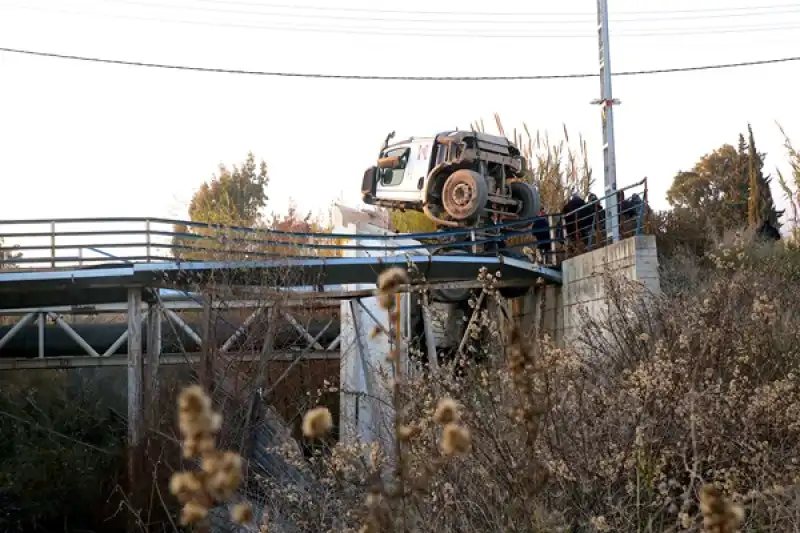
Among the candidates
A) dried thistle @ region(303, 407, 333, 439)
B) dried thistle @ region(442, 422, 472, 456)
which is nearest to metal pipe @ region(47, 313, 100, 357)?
dried thistle @ region(303, 407, 333, 439)

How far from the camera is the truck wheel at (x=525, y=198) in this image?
70.3 feet

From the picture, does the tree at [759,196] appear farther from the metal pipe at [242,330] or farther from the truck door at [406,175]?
the metal pipe at [242,330]

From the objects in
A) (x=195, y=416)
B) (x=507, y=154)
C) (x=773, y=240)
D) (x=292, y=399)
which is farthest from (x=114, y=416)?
(x=195, y=416)

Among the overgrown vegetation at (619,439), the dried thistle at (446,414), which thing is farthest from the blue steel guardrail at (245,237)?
the dried thistle at (446,414)

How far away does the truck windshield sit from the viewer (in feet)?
72.0

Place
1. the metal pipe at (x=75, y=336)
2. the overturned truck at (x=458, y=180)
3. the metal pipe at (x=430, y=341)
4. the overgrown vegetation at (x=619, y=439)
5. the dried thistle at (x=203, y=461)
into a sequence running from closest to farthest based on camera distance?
1. the dried thistle at (x=203, y=461)
2. the overgrown vegetation at (x=619, y=439)
3. the metal pipe at (x=430, y=341)
4. the overturned truck at (x=458, y=180)
5. the metal pipe at (x=75, y=336)

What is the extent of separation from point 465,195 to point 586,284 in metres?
3.44

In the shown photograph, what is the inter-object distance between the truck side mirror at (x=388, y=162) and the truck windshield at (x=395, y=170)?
45 mm

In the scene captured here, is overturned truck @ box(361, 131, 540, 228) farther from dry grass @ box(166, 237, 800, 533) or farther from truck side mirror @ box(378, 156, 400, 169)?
dry grass @ box(166, 237, 800, 533)

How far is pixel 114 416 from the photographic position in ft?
77.6

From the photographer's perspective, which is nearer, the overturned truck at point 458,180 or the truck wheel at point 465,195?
the truck wheel at point 465,195

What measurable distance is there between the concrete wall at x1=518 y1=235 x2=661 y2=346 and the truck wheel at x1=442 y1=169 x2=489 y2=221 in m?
1.87

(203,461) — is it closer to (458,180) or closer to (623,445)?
(623,445)

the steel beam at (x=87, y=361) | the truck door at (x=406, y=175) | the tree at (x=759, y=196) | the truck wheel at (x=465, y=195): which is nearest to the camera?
the truck wheel at (x=465, y=195)
